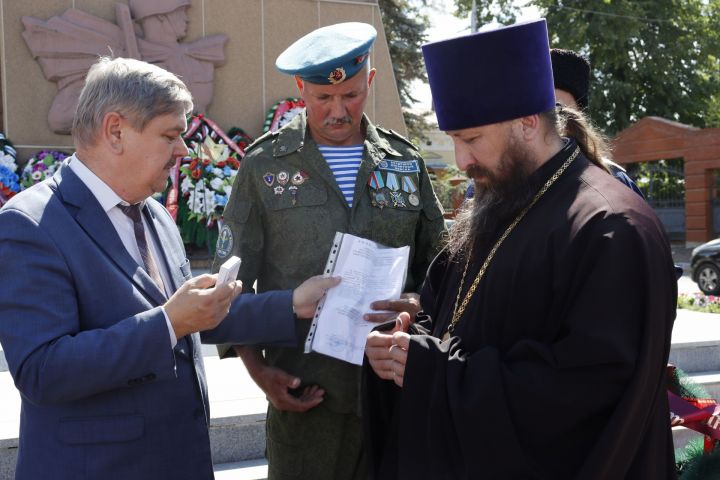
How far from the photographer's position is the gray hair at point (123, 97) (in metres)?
2.18

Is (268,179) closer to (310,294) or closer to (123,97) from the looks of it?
(310,294)

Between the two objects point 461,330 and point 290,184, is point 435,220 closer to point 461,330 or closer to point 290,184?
point 290,184

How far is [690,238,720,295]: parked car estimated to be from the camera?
12.9m

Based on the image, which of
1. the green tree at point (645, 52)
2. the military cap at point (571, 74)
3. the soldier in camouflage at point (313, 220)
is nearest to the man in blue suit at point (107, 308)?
the soldier in camouflage at point (313, 220)

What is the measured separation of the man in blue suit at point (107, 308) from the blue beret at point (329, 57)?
0.65m

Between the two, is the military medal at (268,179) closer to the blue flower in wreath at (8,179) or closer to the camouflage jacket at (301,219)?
the camouflage jacket at (301,219)

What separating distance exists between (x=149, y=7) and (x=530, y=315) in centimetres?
1040

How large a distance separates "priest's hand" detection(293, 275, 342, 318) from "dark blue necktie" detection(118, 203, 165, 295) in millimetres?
499

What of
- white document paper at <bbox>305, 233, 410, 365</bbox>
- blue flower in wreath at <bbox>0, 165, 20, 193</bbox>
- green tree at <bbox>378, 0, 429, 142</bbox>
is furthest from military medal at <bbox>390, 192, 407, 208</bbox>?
green tree at <bbox>378, 0, 429, 142</bbox>

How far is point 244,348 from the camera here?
2.96 m

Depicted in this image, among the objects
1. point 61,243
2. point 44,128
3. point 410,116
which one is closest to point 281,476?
point 61,243

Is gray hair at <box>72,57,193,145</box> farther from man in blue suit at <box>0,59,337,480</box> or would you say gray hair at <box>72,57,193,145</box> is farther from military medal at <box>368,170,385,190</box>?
military medal at <box>368,170,385,190</box>

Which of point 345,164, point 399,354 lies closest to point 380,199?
point 345,164

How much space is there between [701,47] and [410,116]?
36.7 ft
